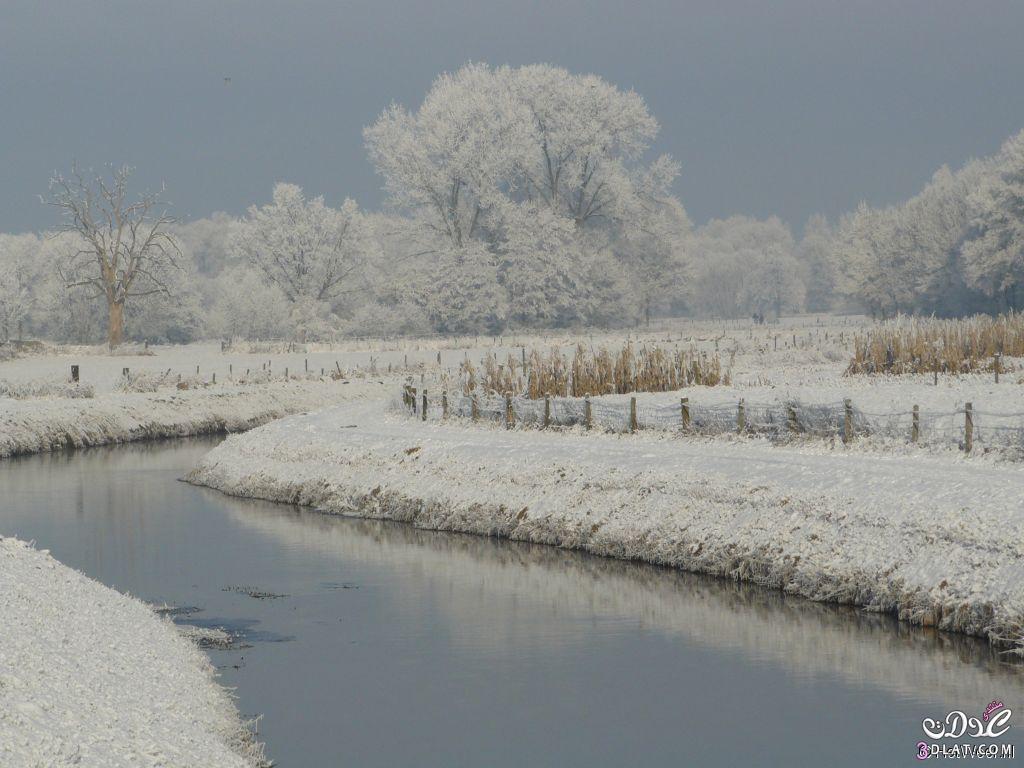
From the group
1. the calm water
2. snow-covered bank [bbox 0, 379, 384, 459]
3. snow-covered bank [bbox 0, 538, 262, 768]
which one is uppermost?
snow-covered bank [bbox 0, 379, 384, 459]

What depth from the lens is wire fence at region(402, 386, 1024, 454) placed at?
24234mm

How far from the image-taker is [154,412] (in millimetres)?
46094

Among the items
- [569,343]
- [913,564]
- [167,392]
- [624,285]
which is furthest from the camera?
[624,285]

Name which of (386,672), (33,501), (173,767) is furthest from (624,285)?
(173,767)

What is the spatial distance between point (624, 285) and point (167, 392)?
45.5m

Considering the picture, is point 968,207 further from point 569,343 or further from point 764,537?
point 764,537

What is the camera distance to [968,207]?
99000mm

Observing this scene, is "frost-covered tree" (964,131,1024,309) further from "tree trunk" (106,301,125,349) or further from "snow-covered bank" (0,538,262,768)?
"snow-covered bank" (0,538,262,768)

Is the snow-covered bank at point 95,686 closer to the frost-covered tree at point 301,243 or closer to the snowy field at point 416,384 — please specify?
the snowy field at point 416,384

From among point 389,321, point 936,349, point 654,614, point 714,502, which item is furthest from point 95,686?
point 389,321

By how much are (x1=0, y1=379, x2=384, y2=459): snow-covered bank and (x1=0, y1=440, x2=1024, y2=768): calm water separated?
1553 cm

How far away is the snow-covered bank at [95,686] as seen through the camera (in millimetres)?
10508

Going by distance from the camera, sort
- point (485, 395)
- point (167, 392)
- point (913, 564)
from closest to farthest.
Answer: point (913, 564) → point (485, 395) → point (167, 392)

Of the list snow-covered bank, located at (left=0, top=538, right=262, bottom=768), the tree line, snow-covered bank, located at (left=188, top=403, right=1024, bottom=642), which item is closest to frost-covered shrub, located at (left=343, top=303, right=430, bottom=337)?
the tree line
